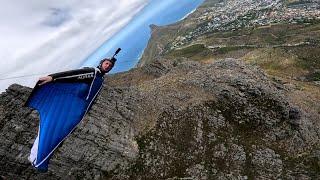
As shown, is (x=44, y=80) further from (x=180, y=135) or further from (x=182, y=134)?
(x=182, y=134)

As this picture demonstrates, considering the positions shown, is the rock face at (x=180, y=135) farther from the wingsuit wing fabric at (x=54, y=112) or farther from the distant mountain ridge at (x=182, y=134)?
the wingsuit wing fabric at (x=54, y=112)

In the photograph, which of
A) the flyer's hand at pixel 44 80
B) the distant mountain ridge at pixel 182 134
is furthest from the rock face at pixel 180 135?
the flyer's hand at pixel 44 80

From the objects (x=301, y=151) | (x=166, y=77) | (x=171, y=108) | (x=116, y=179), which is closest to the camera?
(x=116, y=179)

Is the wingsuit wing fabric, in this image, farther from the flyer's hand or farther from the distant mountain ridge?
the distant mountain ridge

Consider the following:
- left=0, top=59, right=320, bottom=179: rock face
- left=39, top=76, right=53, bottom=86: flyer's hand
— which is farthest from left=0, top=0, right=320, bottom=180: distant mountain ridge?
left=39, top=76, right=53, bottom=86: flyer's hand

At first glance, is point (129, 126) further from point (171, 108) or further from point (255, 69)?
point (255, 69)

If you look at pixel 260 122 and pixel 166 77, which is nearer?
pixel 260 122

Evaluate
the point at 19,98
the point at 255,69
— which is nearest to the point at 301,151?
the point at 255,69
